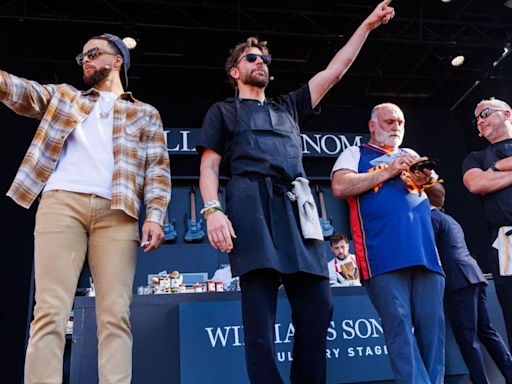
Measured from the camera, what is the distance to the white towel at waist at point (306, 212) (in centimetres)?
206

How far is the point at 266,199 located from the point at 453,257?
1893 millimetres

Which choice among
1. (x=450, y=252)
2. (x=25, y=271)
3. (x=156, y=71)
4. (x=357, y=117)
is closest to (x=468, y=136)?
(x=357, y=117)

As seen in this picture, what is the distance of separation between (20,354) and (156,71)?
13.3 feet

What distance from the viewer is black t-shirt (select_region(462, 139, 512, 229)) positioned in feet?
8.77

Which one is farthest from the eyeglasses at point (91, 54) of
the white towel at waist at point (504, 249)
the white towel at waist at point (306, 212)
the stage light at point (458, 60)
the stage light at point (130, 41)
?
the stage light at point (458, 60)

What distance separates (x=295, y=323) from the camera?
1978 mm

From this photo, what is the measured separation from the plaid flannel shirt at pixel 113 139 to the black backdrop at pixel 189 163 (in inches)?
188

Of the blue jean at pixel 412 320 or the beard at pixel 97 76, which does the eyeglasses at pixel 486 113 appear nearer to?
the blue jean at pixel 412 320

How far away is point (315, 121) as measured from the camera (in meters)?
8.17

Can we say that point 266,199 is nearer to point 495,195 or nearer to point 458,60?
point 495,195

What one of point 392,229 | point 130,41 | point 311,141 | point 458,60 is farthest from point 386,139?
point 458,60

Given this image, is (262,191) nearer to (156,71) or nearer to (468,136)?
(156,71)

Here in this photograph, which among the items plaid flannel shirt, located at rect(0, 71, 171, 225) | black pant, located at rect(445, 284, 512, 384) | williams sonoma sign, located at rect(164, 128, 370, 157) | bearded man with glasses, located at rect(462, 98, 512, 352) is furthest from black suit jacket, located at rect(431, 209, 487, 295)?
williams sonoma sign, located at rect(164, 128, 370, 157)

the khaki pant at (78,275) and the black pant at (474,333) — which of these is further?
the black pant at (474,333)
